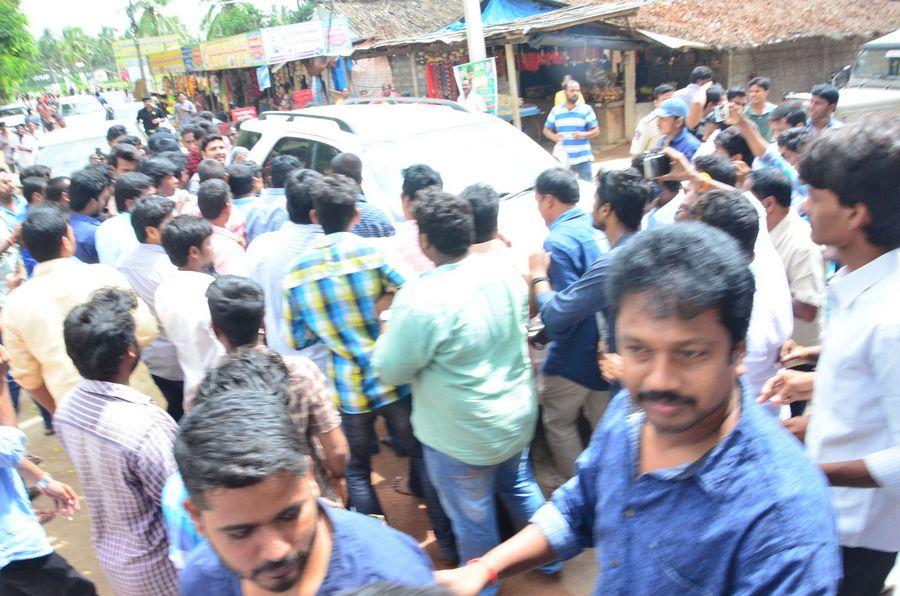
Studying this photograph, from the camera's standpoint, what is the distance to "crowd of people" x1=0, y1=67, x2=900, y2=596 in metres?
1.17

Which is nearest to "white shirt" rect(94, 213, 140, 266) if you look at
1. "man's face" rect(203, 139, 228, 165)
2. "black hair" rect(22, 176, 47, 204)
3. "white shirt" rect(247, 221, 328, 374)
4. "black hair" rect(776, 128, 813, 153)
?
"white shirt" rect(247, 221, 328, 374)

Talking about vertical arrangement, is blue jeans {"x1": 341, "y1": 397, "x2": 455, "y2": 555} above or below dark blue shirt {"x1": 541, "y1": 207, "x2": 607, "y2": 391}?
below

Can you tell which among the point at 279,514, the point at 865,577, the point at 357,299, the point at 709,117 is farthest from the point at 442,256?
the point at 709,117

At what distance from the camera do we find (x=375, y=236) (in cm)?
403

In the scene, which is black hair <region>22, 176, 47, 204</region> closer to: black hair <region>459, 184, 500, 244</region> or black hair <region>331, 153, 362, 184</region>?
black hair <region>331, 153, 362, 184</region>

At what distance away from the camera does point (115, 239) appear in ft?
14.0

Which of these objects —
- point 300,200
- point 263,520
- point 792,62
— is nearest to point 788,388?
point 263,520

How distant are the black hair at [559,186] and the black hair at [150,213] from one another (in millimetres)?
2133

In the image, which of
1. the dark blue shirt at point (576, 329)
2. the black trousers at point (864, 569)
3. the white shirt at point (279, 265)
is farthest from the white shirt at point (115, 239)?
the black trousers at point (864, 569)

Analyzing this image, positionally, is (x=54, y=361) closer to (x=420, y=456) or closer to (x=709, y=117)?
(x=420, y=456)

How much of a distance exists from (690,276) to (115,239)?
412 cm

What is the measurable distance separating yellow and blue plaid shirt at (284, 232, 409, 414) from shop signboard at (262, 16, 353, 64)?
48.1 ft

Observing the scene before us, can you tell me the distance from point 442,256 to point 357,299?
1.80 feet

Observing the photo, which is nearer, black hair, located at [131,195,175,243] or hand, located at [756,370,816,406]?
hand, located at [756,370,816,406]
